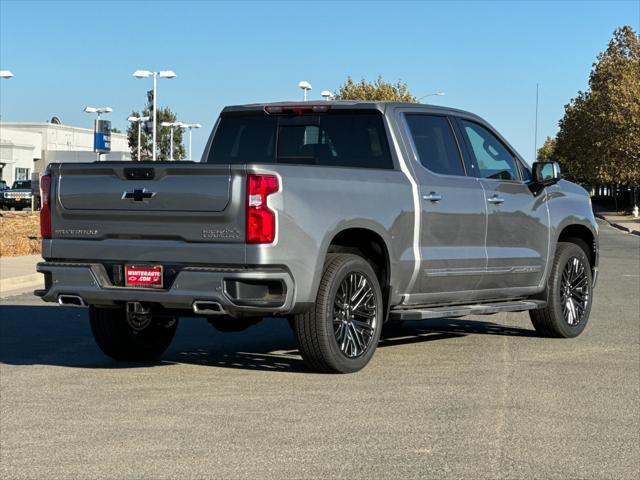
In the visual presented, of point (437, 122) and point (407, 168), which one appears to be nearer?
point (407, 168)

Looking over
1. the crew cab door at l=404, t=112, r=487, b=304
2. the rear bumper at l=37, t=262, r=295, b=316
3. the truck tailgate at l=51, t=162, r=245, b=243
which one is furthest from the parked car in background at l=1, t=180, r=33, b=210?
the rear bumper at l=37, t=262, r=295, b=316

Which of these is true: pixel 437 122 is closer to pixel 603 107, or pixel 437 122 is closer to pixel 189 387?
pixel 189 387

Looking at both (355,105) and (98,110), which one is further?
(98,110)

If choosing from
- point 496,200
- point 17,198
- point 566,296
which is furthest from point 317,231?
point 17,198

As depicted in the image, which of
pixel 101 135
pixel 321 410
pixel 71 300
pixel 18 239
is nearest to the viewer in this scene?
pixel 321 410

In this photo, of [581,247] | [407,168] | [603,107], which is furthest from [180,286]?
[603,107]

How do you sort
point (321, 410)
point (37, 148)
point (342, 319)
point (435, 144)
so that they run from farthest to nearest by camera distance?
1. point (37, 148)
2. point (435, 144)
3. point (342, 319)
4. point (321, 410)

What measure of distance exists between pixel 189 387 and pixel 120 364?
1414 millimetres

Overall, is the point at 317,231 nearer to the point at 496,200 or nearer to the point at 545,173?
the point at 496,200

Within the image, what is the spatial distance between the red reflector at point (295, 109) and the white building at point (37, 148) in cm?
7880

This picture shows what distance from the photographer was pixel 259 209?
812 centimetres

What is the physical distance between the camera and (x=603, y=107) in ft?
253

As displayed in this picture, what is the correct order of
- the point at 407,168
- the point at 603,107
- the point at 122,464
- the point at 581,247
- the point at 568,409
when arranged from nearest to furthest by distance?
the point at 122,464 → the point at 568,409 → the point at 407,168 → the point at 581,247 → the point at 603,107

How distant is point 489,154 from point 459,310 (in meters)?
1.70
